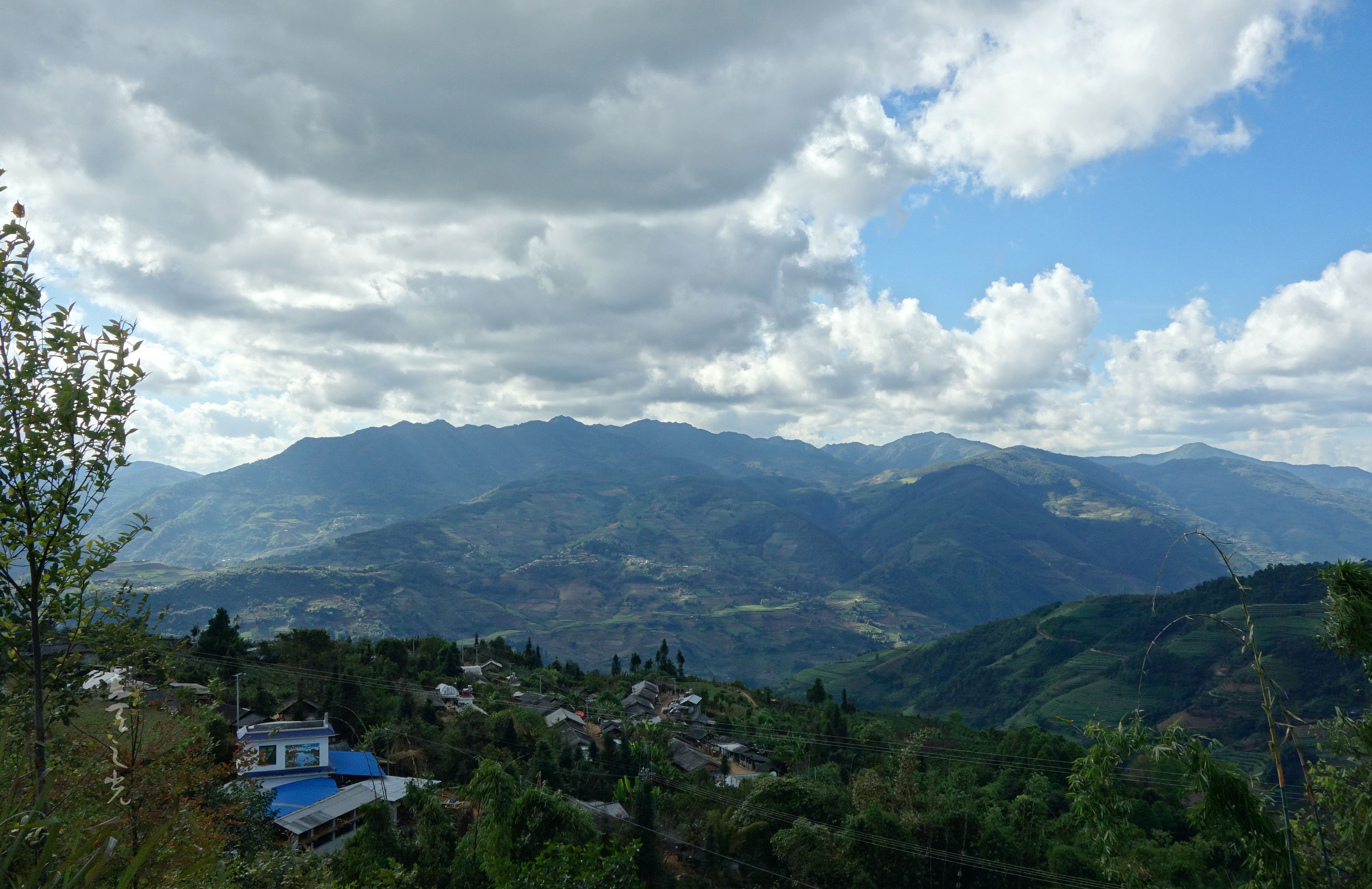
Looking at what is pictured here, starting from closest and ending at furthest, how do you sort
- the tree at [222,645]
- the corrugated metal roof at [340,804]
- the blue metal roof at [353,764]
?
1. the corrugated metal roof at [340,804]
2. the blue metal roof at [353,764]
3. the tree at [222,645]

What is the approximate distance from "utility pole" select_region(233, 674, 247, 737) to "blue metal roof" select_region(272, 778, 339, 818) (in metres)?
4.22

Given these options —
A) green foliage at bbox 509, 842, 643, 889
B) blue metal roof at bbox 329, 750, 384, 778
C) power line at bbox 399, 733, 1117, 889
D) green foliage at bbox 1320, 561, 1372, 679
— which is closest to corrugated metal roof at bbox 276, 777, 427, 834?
blue metal roof at bbox 329, 750, 384, 778

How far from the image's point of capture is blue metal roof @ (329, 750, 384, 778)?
40.4 metres

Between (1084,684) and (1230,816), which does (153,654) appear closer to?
(1230,816)

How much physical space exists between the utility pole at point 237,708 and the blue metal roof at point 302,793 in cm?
422

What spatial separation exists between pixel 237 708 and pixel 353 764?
8842mm

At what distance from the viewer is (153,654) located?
9.58 metres

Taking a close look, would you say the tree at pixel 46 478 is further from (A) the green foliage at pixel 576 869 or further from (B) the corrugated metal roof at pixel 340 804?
(B) the corrugated metal roof at pixel 340 804

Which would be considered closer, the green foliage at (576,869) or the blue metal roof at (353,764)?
the green foliage at (576,869)

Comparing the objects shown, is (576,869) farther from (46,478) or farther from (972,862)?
(972,862)

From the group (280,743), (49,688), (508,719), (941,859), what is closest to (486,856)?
(49,688)

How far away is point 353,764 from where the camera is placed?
41.8 metres

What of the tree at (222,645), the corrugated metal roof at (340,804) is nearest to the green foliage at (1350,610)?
the corrugated metal roof at (340,804)

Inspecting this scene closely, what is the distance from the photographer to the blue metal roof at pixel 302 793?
1401 inches
